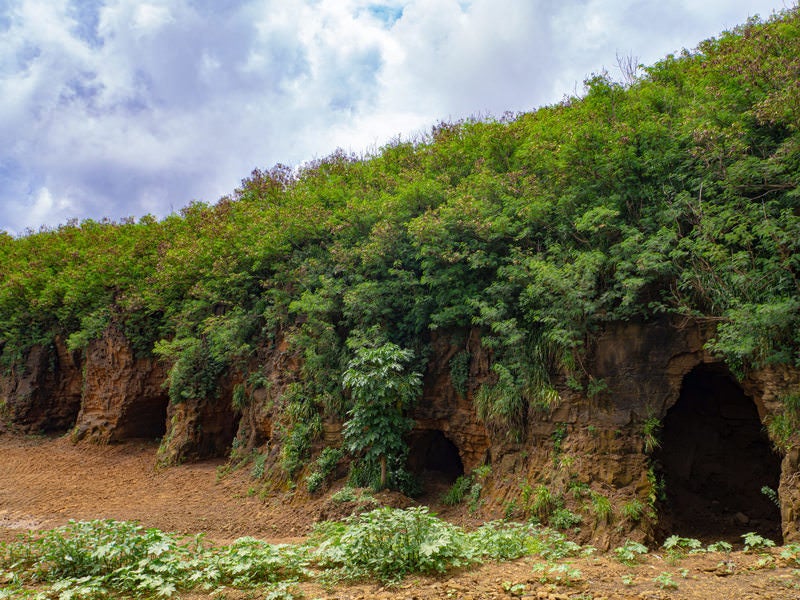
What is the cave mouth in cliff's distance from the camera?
381 inches

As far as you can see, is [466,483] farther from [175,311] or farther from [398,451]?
[175,311]

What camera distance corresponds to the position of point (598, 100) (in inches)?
421

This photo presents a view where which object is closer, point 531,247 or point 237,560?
point 237,560

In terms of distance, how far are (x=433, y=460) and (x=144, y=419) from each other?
12.8 meters

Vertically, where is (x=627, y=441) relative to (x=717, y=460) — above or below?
above

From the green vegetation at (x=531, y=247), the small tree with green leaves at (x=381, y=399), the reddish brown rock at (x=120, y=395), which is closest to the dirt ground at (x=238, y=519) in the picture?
the reddish brown rock at (x=120, y=395)

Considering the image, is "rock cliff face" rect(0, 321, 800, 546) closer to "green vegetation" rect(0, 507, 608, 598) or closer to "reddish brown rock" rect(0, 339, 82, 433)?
"green vegetation" rect(0, 507, 608, 598)

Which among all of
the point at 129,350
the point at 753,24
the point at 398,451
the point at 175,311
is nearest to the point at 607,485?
the point at 398,451

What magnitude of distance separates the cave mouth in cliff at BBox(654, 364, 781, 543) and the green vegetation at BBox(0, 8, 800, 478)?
7.94ft

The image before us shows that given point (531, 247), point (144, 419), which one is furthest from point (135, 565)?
point (144, 419)

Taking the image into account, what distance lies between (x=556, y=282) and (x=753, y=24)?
6350 mm

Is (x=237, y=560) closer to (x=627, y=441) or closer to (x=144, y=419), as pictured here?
(x=627, y=441)

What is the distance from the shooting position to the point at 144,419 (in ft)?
65.7

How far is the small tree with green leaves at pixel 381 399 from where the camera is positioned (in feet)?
36.1
